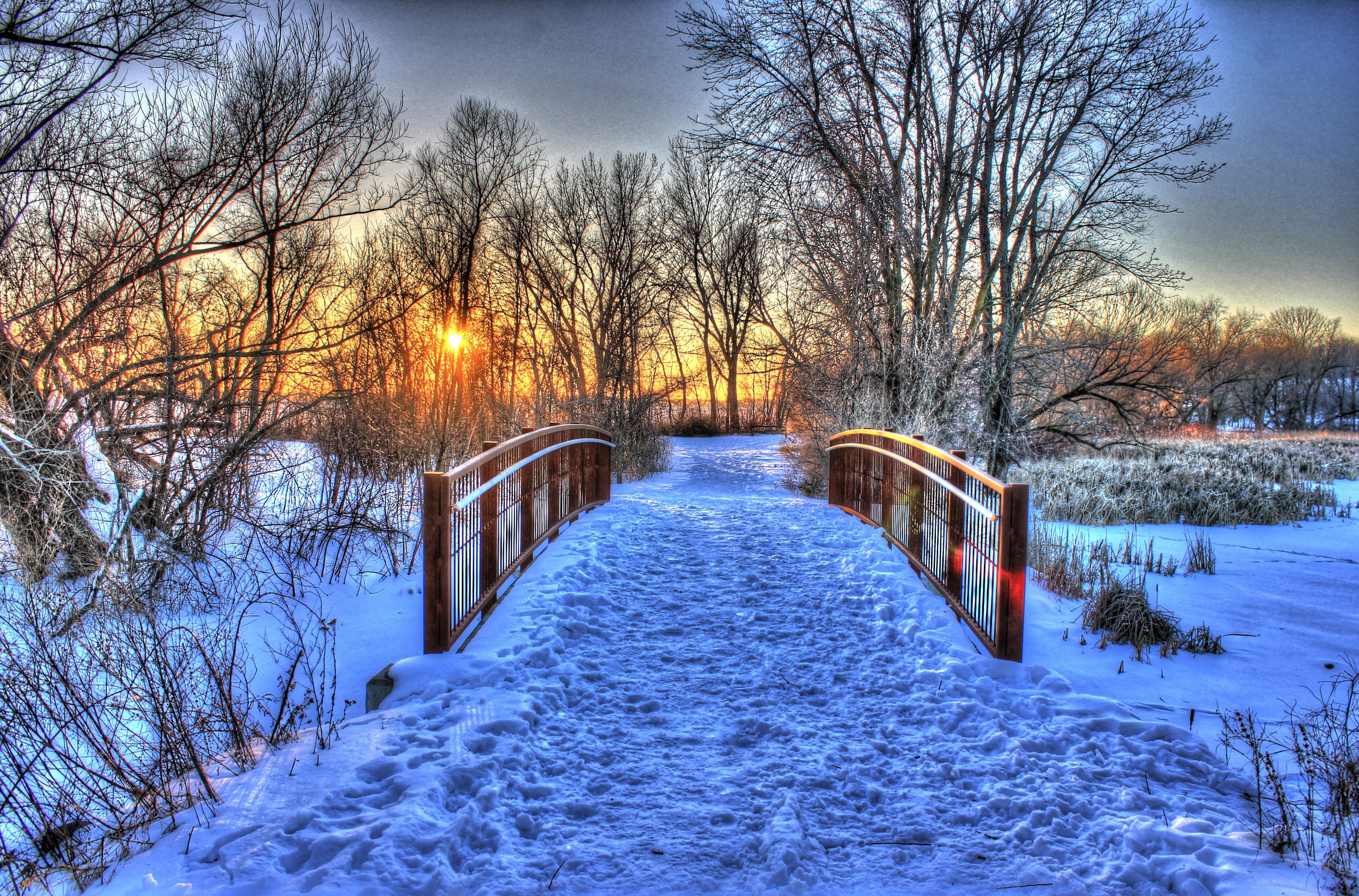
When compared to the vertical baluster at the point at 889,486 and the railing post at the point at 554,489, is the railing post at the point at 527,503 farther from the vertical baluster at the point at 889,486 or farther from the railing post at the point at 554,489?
the vertical baluster at the point at 889,486

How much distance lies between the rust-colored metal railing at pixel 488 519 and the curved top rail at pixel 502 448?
0.01 m

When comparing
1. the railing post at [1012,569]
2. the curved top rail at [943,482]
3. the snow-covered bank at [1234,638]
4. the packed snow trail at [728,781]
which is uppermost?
the curved top rail at [943,482]

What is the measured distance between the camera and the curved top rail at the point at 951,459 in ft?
15.3

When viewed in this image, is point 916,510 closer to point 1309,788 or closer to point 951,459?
point 951,459

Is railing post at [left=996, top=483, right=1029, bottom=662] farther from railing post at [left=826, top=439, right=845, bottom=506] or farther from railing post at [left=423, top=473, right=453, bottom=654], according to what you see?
railing post at [left=826, top=439, right=845, bottom=506]

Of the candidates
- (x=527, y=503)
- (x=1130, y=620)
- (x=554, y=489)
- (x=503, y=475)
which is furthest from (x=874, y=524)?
(x=503, y=475)

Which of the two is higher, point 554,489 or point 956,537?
point 554,489

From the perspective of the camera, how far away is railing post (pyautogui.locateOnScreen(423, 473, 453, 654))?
4457 mm

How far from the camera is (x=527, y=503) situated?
21.9 ft

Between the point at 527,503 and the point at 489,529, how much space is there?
1193mm

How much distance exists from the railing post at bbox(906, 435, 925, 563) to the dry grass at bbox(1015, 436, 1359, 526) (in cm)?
606

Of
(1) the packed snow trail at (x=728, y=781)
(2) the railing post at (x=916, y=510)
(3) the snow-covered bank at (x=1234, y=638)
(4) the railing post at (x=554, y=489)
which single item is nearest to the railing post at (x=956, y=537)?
(1) the packed snow trail at (x=728, y=781)

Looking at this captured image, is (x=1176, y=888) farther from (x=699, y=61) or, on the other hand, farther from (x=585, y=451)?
(x=699, y=61)

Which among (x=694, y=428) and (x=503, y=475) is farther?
(x=694, y=428)
